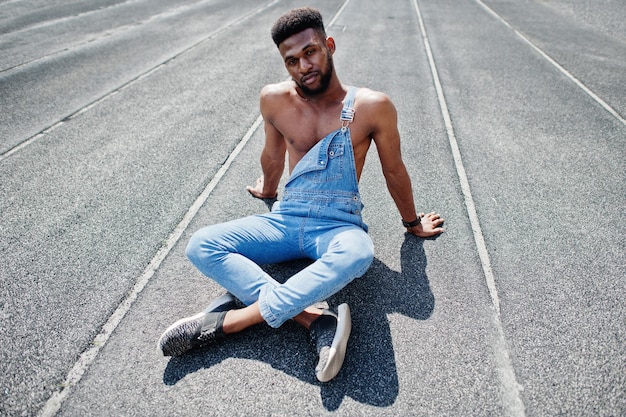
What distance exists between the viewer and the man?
2221 mm

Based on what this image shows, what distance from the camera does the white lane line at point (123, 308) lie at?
2.04m

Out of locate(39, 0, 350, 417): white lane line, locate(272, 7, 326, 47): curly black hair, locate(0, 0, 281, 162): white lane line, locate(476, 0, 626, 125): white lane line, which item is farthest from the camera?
locate(476, 0, 626, 125): white lane line

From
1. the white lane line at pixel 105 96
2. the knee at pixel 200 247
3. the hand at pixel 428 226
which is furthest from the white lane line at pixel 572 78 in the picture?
the white lane line at pixel 105 96

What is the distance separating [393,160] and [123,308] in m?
2.08

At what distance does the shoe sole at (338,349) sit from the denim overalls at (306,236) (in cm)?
18

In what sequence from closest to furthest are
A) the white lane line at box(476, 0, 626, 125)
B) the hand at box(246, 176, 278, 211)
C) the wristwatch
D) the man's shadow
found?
1. the man's shadow
2. the wristwatch
3. the hand at box(246, 176, 278, 211)
4. the white lane line at box(476, 0, 626, 125)

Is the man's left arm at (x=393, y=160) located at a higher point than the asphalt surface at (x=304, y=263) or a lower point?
higher

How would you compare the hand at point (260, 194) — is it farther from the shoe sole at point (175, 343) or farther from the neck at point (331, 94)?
the shoe sole at point (175, 343)

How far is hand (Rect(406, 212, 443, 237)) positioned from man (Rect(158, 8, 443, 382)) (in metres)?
0.29

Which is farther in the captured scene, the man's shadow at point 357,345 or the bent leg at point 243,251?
the bent leg at point 243,251

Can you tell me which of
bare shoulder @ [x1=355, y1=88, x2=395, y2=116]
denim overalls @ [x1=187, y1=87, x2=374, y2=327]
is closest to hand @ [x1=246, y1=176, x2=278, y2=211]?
denim overalls @ [x1=187, y1=87, x2=374, y2=327]

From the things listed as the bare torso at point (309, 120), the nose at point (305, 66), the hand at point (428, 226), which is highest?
the nose at point (305, 66)

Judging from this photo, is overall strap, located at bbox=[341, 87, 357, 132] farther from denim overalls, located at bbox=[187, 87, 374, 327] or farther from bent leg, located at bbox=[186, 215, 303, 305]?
bent leg, located at bbox=[186, 215, 303, 305]

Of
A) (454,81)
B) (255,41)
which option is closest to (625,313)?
(454,81)
